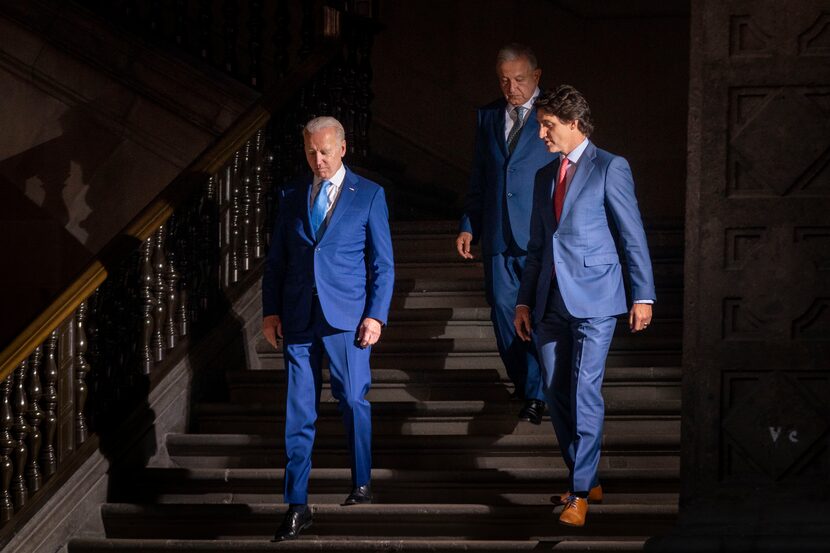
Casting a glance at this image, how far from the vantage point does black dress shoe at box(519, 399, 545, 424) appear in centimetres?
694

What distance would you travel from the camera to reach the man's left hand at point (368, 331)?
6.27 meters

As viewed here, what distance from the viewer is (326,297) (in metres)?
6.30

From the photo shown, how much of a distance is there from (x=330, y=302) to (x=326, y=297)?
0.03m

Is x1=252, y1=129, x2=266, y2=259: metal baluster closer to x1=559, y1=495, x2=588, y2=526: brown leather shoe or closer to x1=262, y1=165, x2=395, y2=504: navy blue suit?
x1=262, y1=165, x2=395, y2=504: navy blue suit

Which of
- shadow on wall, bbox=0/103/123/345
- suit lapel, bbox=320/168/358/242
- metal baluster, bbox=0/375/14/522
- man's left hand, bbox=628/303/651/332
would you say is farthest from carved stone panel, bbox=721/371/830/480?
shadow on wall, bbox=0/103/123/345

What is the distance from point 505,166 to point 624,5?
454cm

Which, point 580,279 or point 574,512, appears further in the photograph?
point 580,279

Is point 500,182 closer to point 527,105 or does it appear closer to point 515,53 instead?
point 527,105

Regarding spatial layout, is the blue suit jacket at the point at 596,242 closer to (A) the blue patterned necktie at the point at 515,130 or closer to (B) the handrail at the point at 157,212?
(A) the blue patterned necktie at the point at 515,130

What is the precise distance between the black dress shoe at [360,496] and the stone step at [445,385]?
1137mm

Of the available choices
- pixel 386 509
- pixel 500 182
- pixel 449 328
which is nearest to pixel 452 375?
pixel 449 328

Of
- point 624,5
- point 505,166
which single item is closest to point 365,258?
point 505,166

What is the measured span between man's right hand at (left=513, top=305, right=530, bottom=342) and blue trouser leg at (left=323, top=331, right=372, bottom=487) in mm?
653

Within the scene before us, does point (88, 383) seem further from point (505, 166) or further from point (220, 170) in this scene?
point (505, 166)
